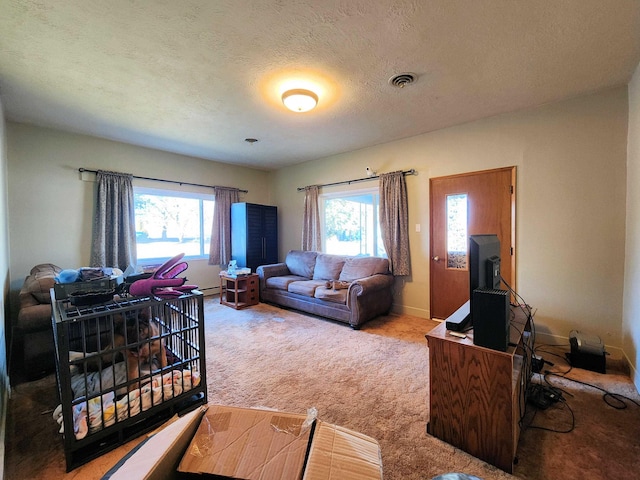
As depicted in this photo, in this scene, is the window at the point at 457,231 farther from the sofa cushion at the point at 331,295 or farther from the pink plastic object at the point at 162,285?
the pink plastic object at the point at 162,285

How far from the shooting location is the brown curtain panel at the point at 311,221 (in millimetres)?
5051

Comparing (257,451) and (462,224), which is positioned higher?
(462,224)

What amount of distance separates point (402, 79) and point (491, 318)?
2.07 metres

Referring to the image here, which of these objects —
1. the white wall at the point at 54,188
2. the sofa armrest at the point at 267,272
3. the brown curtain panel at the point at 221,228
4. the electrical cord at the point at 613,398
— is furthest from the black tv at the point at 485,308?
the white wall at the point at 54,188

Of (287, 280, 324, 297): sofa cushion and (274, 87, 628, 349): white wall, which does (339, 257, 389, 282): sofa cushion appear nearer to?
(287, 280, 324, 297): sofa cushion

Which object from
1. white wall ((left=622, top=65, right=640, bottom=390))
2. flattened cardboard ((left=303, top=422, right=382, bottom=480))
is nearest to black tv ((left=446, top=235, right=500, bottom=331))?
flattened cardboard ((left=303, top=422, right=382, bottom=480))

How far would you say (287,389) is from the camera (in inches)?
82.5

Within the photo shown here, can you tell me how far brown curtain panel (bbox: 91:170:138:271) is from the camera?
12.5 ft

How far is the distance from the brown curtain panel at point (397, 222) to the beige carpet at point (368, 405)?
100cm

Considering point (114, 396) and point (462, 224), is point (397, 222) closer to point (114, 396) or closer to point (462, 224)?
point (462, 224)

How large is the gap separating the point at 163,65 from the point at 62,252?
3.04 metres

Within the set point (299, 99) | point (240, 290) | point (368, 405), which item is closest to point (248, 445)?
point (368, 405)

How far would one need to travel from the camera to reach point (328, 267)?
4418mm

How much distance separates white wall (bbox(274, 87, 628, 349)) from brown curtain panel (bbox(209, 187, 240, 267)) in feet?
12.5
